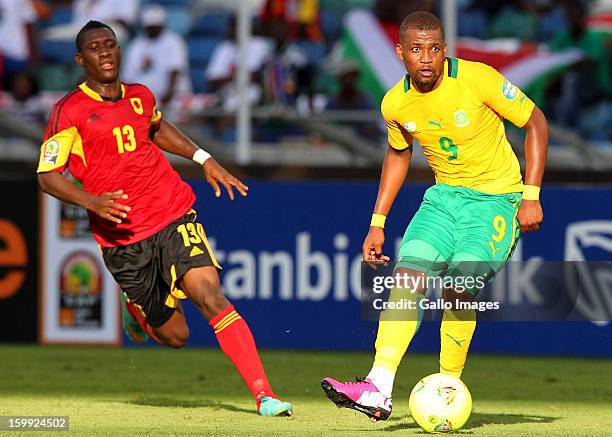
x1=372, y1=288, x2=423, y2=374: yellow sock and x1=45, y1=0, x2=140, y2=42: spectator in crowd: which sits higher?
x1=45, y1=0, x2=140, y2=42: spectator in crowd

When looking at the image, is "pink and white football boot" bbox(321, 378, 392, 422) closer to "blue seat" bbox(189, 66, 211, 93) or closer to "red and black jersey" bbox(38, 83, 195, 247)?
"red and black jersey" bbox(38, 83, 195, 247)

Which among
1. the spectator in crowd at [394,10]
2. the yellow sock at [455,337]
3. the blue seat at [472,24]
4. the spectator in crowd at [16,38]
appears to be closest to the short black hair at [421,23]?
the yellow sock at [455,337]

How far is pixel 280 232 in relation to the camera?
490 inches

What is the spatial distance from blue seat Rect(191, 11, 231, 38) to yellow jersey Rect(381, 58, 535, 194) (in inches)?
360

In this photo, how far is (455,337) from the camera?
8.03m

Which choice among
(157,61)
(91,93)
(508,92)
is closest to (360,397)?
(508,92)

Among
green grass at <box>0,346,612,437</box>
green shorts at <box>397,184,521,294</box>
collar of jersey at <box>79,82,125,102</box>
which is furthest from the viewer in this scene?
collar of jersey at <box>79,82,125,102</box>

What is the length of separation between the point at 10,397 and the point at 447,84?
12.1ft

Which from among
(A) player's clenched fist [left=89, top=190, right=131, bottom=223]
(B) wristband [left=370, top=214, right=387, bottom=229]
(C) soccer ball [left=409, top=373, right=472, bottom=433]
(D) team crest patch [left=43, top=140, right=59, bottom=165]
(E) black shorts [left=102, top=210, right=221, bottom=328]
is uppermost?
(D) team crest patch [left=43, top=140, right=59, bottom=165]

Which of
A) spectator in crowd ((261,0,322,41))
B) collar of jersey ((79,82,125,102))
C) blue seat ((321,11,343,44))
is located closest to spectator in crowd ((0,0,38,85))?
spectator in crowd ((261,0,322,41))

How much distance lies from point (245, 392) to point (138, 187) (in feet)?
6.08

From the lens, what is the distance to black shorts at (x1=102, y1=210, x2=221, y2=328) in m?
8.73

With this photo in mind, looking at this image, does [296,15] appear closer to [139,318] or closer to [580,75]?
[580,75]

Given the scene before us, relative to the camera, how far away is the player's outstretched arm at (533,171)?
24.7ft
